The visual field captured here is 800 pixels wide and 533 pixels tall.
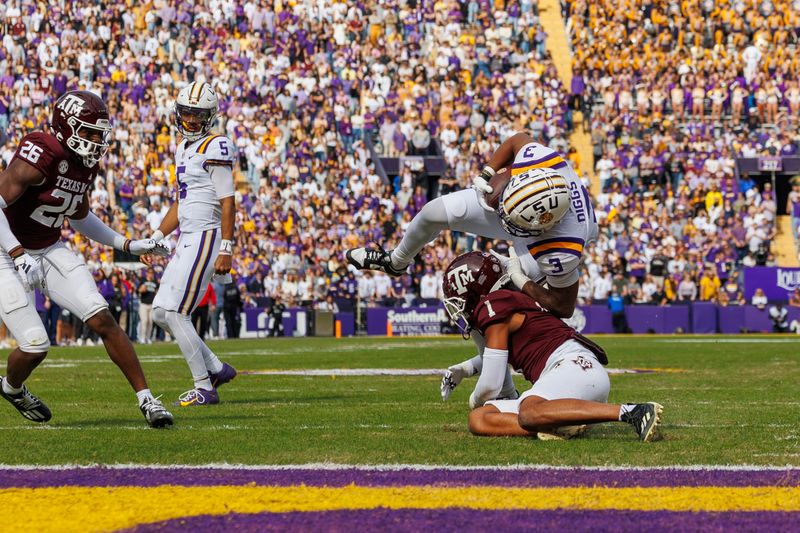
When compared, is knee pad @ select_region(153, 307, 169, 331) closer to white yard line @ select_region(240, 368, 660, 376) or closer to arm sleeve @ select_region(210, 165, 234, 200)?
arm sleeve @ select_region(210, 165, 234, 200)

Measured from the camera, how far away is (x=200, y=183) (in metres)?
9.95

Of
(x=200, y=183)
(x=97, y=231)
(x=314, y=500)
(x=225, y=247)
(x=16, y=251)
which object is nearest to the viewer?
(x=314, y=500)

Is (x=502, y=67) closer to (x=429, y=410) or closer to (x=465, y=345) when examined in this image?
(x=465, y=345)

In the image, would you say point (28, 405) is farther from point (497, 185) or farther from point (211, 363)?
point (497, 185)

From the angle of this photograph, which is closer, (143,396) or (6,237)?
(6,237)

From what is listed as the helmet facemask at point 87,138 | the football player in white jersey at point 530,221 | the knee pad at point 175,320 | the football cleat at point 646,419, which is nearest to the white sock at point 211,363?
the knee pad at point 175,320

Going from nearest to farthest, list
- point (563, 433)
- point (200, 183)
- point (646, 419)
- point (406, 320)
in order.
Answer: point (646, 419) → point (563, 433) → point (200, 183) → point (406, 320)

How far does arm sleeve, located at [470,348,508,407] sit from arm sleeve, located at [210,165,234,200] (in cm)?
340

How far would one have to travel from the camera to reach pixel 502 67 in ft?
111

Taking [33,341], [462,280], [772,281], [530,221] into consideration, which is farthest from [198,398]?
[772,281]


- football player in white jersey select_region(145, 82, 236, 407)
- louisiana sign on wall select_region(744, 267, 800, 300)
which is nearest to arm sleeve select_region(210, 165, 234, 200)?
football player in white jersey select_region(145, 82, 236, 407)

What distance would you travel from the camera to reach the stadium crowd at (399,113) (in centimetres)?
2855

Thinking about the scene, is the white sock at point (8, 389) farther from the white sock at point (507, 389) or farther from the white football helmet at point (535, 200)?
the white football helmet at point (535, 200)

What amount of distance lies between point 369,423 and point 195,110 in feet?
10.7
